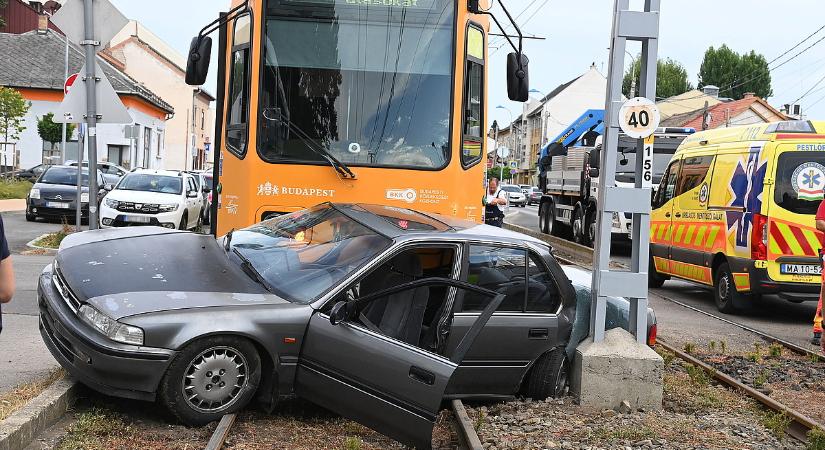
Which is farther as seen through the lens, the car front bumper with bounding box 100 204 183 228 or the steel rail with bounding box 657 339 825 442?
the car front bumper with bounding box 100 204 183 228

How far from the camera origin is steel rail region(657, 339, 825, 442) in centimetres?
712

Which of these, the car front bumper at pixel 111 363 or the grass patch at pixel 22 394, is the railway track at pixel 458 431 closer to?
the car front bumper at pixel 111 363

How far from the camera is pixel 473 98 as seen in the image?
938cm

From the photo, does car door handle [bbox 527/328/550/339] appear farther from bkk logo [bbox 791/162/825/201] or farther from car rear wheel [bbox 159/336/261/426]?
bkk logo [bbox 791/162/825/201]

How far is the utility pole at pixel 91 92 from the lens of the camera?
10.8m

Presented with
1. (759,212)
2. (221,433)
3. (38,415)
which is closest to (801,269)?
(759,212)

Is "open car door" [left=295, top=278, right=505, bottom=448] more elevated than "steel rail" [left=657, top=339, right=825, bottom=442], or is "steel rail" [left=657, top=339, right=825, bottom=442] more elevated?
"open car door" [left=295, top=278, right=505, bottom=448]

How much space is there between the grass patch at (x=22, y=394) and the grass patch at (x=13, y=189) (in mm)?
26071

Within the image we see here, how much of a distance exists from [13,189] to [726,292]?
92.8ft

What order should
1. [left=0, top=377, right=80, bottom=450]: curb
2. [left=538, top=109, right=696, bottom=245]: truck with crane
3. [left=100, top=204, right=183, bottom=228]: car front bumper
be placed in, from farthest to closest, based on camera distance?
[left=538, top=109, right=696, bottom=245]: truck with crane
[left=100, top=204, right=183, bottom=228]: car front bumper
[left=0, top=377, right=80, bottom=450]: curb

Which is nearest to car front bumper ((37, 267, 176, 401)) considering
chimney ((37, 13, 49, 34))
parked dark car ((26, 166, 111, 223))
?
parked dark car ((26, 166, 111, 223))

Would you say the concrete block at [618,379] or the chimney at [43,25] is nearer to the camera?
the concrete block at [618,379]

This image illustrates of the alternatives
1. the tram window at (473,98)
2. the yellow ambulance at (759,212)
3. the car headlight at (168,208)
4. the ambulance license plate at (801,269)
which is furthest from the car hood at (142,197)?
the ambulance license plate at (801,269)

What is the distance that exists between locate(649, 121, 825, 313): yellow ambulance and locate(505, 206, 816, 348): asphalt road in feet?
1.34
